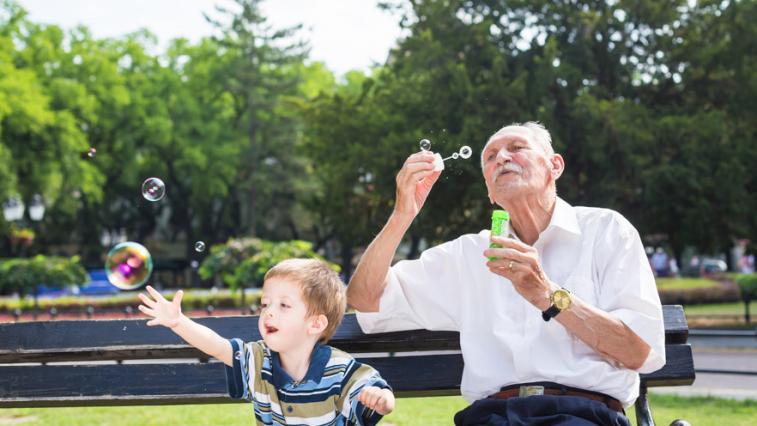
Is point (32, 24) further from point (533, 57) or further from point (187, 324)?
point (187, 324)

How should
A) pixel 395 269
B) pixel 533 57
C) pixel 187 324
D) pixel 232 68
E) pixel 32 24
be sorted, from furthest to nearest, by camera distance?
pixel 232 68 < pixel 32 24 < pixel 533 57 < pixel 395 269 < pixel 187 324

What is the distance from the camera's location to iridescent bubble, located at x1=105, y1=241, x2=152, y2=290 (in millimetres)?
5301

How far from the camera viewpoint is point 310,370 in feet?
10.4

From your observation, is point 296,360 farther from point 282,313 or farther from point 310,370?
point 282,313

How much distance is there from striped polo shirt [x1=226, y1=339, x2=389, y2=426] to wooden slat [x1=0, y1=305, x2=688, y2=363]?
1.85ft

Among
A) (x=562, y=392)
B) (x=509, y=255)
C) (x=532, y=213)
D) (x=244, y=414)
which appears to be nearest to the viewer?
(x=509, y=255)

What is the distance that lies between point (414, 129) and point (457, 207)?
242 centimetres

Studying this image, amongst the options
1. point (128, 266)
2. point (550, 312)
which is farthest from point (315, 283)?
point (128, 266)

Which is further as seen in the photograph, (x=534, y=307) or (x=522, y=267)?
(x=534, y=307)

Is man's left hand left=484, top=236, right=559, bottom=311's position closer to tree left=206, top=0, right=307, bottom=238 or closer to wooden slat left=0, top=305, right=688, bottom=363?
wooden slat left=0, top=305, right=688, bottom=363

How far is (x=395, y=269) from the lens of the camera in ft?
12.3

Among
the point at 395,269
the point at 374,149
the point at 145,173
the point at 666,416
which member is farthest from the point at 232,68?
the point at 395,269

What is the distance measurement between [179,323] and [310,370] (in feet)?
1.57

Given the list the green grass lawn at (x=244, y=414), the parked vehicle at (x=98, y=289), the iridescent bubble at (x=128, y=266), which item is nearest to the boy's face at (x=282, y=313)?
the iridescent bubble at (x=128, y=266)
